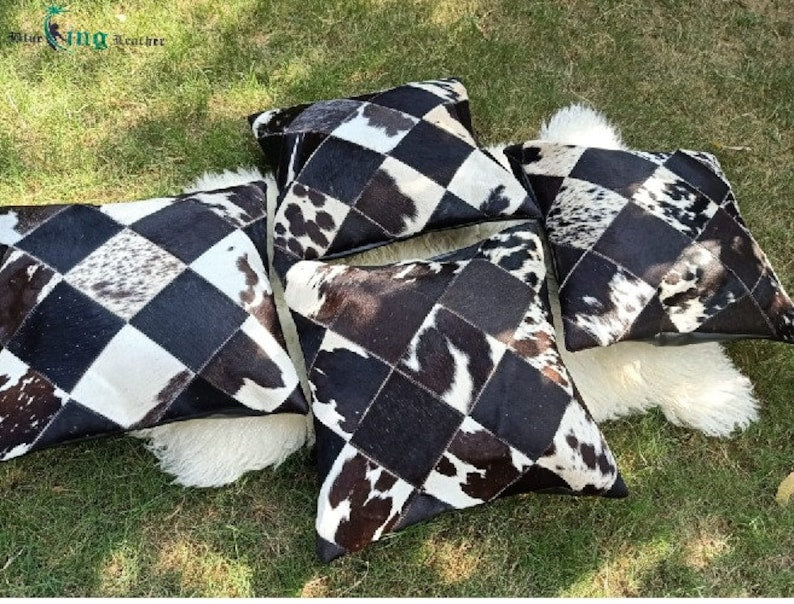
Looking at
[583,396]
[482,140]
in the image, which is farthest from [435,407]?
[482,140]

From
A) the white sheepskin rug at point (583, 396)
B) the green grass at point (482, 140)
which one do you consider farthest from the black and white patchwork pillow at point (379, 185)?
the green grass at point (482, 140)

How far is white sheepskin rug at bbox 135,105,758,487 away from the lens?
148cm

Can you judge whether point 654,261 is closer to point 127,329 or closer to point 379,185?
point 379,185

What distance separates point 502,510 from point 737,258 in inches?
26.9

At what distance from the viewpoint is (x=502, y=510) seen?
1.51 m

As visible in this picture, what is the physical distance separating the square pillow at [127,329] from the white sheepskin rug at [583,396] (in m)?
0.10

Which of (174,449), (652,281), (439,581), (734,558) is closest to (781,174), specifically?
(652,281)

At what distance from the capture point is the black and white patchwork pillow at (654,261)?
1.48m

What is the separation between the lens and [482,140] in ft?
6.35

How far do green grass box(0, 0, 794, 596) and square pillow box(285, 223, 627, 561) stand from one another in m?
0.15

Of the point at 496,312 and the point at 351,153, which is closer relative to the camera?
the point at 496,312

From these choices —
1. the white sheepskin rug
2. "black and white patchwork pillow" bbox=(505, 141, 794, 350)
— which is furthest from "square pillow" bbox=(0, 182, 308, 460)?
"black and white patchwork pillow" bbox=(505, 141, 794, 350)

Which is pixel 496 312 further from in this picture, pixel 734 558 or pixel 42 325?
pixel 42 325

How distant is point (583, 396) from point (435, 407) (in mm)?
383
